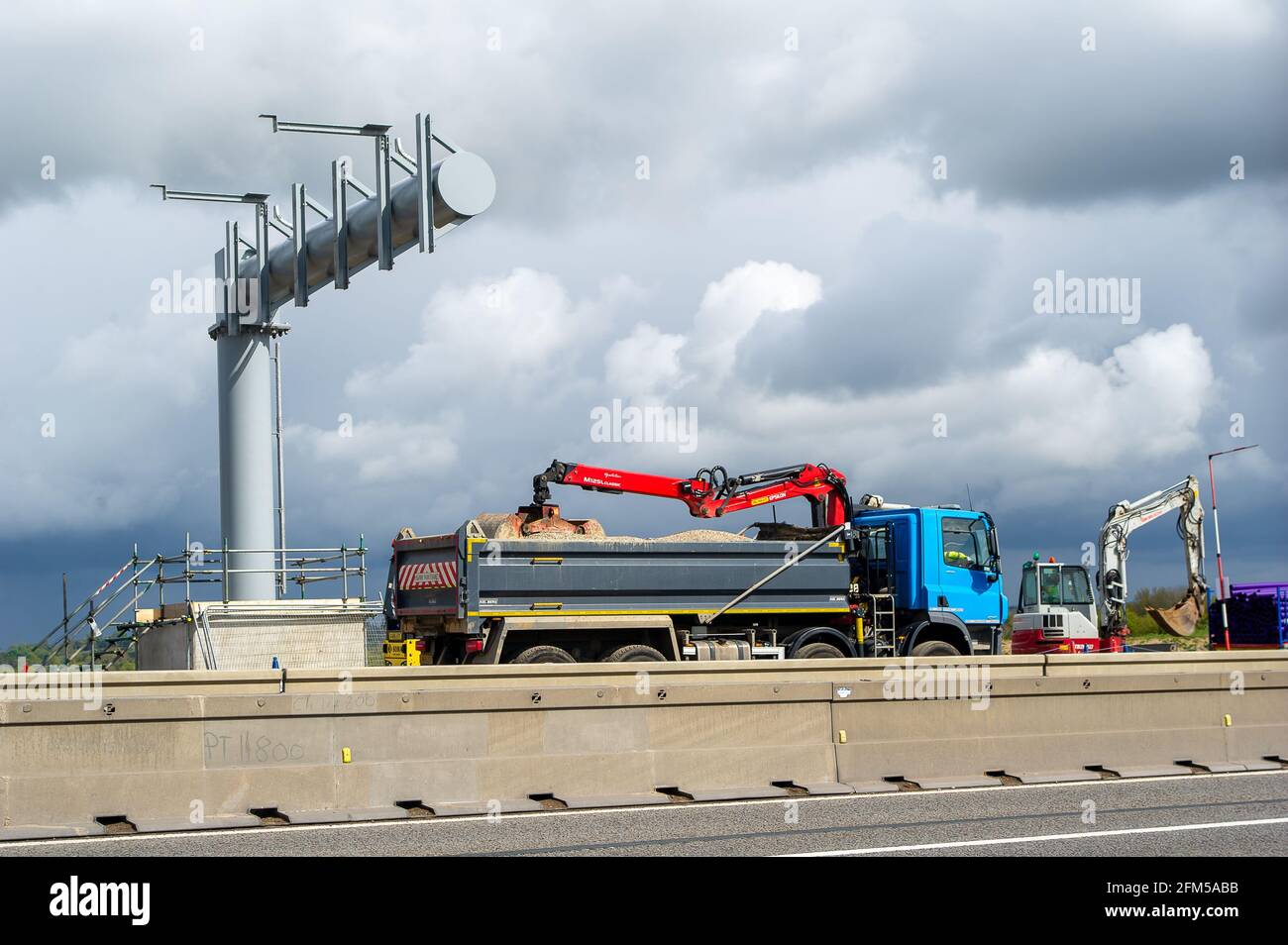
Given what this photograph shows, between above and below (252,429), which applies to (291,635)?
below

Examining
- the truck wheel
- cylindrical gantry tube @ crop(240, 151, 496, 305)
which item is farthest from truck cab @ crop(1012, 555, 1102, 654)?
cylindrical gantry tube @ crop(240, 151, 496, 305)

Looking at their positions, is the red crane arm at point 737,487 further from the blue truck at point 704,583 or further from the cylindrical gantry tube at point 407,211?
the cylindrical gantry tube at point 407,211

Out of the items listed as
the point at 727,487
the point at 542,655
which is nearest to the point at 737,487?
the point at 727,487

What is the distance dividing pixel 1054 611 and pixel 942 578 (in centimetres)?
619

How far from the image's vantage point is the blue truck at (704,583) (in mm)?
19141

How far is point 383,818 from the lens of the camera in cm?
1193

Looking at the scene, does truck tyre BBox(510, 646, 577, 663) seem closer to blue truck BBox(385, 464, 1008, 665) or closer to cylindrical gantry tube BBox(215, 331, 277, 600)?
blue truck BBox(385, 464, 1008, 665)

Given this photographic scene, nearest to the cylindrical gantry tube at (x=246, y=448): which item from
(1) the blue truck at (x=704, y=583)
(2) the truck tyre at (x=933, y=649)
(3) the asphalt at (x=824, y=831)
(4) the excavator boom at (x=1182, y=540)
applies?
(1) the blue truck at (x=704, y=583)

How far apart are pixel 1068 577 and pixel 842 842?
744 inches

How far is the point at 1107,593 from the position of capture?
106 ft

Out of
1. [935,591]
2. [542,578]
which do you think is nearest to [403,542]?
[542,578]

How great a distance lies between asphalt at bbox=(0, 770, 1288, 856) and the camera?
10.2m

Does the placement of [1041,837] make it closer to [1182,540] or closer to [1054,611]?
[1054,611]
